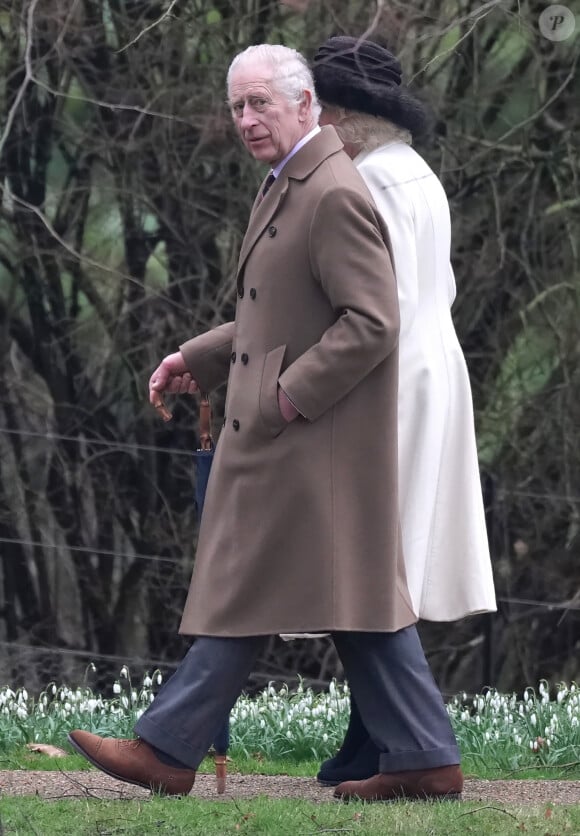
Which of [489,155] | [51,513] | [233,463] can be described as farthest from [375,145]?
[51,513]

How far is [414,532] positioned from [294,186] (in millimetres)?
956

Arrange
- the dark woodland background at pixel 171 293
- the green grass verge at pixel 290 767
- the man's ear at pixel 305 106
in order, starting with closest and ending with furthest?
1. the man's ear at pixel 305 106
2. the green grass verge at pixel 290 767
3. the dark woodland background at pixel 171 293

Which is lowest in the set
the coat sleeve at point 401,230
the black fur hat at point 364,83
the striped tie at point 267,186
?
the coat sleeve at point 401,230

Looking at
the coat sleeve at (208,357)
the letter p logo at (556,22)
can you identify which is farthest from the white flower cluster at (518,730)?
the letter p logo at (556,22)

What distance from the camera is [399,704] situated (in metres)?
4.77

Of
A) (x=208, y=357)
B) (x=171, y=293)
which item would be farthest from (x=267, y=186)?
(x=171, y=293)

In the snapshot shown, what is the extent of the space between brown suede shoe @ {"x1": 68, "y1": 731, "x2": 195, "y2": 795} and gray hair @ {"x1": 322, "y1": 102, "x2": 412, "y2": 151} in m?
1.68

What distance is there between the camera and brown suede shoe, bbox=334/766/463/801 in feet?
15.7

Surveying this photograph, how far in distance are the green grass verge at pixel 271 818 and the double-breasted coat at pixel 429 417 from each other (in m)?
0.61

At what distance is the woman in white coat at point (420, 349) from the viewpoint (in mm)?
4996

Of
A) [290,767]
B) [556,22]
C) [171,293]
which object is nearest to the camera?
[290,767]

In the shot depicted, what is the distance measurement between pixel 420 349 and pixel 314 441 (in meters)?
0.46

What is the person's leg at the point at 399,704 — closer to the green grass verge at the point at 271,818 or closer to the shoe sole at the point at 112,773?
the green grass verge at the point at 271,818

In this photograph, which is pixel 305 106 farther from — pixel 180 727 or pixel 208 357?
pixel 180 727
